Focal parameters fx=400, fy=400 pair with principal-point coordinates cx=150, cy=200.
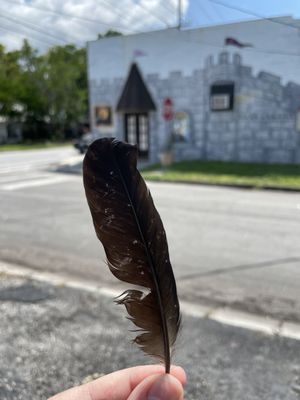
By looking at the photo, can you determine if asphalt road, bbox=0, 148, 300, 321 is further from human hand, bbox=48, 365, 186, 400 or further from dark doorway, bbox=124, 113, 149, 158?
dark doorway, bbox=124, 113, 149, 158

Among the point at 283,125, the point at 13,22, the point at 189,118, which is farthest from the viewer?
the point at 189,118

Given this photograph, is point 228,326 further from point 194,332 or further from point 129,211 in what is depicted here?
point 129,211

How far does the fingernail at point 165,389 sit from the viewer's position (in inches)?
43.4

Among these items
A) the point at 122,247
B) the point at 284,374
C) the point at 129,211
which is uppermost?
the point at 129,211

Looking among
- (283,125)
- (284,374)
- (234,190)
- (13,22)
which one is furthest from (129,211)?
(283,125)

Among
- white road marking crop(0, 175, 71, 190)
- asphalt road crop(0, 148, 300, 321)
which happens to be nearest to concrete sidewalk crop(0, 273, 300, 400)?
→ asphalt road crop(0, 148, 300, 321)

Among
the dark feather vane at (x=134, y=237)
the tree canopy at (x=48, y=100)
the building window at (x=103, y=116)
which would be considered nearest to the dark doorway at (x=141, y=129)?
the building window at (x=103, y=116)

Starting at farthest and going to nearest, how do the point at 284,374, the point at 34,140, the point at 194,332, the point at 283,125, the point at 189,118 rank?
the point at 34,140 → the point at 189,118 → the point at 283,125 → the point at 194,332 → the point at 284,374

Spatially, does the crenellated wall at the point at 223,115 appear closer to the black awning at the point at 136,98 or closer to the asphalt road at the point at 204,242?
the black awning at the point at 136,98

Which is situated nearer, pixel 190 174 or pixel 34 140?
pixel 190 174

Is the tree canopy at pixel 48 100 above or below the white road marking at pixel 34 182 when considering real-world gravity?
above

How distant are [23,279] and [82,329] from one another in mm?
1505

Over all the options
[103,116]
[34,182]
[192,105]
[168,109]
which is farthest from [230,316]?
[192,105]

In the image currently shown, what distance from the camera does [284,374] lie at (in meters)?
2.83
